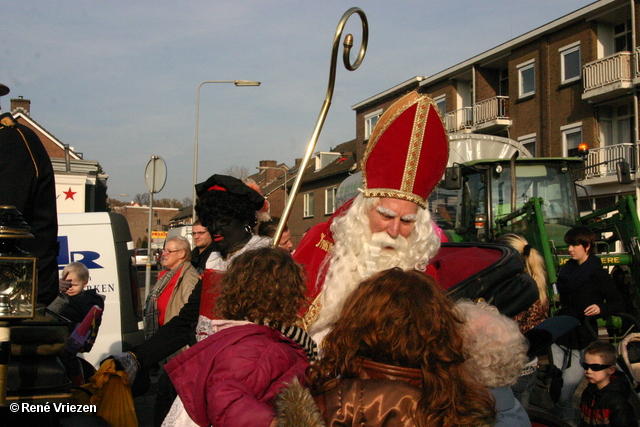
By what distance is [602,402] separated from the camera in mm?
4133

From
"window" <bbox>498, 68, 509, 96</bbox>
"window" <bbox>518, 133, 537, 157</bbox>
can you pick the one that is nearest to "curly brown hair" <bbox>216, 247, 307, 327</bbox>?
"window" <bbox>518, 133, 537, 157</bbox>

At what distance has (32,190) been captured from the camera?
239cm

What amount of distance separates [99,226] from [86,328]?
11.3ft

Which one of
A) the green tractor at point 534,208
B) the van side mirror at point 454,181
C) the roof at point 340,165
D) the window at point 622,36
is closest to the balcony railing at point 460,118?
the window at point 622,36

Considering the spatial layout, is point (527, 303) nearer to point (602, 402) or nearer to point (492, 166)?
point (602, 402)

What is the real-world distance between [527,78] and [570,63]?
2283 millimetres

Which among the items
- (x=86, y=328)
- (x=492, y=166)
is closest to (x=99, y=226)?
(x=86, y=328)

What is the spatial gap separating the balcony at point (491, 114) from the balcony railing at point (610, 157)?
4.64 m

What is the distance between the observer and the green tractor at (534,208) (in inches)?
356

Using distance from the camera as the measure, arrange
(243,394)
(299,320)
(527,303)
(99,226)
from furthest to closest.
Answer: (99,226)
(527,303)
(299,320)
(243,394)

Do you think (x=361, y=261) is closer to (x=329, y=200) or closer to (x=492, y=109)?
(x=492, y=109)

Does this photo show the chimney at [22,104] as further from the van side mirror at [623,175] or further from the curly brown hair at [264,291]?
the curly brown hair at [264,291]

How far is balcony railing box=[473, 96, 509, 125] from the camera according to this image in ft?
87.4

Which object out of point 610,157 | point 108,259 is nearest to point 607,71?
point 610,157
